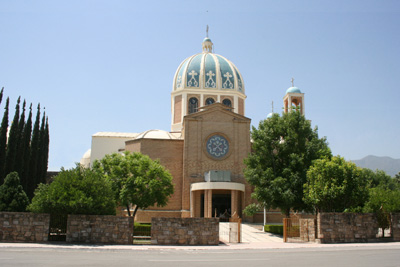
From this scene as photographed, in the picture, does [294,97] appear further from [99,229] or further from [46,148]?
[99,229]

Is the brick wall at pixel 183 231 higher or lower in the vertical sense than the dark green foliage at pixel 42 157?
lower

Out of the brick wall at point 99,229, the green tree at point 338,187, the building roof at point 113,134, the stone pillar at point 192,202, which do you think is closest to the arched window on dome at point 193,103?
the building roof at point 113,134

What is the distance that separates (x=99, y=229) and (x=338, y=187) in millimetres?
13886

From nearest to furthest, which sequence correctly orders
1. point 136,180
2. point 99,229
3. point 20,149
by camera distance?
1. point 99,229
2. point 136,180
3. point 20,149

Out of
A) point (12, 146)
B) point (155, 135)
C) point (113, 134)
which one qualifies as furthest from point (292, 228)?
point (113, 134)

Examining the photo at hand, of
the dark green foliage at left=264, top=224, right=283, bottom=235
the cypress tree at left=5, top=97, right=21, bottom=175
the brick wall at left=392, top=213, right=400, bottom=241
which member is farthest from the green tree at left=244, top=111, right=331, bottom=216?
the cypress tree at left=5, top=97, right=21, bottom=175

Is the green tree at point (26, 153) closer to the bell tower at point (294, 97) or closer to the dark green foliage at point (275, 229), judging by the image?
the dark green foliage at point (275, 229)

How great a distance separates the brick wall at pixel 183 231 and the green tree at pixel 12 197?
28.8 ft

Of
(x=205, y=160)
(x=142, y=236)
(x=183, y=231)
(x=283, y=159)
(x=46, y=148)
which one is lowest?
(x=142, y=236)

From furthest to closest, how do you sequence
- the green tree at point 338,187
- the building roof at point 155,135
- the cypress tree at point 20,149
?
the building roof at point 155,135 → the cypress tree at point 20,149 → the green tree at point 338,187

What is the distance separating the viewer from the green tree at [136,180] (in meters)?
29.0

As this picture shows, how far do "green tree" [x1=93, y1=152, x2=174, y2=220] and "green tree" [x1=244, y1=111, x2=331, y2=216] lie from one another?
6.97 meters

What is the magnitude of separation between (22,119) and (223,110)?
19.2m

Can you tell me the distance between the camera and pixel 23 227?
61.5ft
